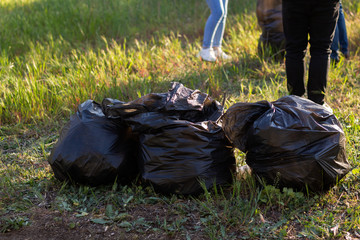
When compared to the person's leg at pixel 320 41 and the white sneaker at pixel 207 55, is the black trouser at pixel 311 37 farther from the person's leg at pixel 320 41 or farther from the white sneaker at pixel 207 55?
the white sneaker at pixel 207 55

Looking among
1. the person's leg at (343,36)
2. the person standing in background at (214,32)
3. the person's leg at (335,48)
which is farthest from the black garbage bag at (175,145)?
the person's leg at (343,36)

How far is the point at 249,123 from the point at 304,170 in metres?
0.44

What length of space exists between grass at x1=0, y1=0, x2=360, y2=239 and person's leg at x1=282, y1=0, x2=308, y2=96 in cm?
37

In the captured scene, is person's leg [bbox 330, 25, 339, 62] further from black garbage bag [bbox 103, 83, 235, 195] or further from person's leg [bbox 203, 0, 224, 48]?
black garbage bag [bbox 103, 83, 235, 195]

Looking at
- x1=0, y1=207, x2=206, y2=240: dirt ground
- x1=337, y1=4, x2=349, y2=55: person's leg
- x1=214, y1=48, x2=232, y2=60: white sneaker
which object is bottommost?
x1=0, y1=207, x2=206, y2=240: dirt ground

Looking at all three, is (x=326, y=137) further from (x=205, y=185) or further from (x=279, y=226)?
Answer: (x=205, y=185)

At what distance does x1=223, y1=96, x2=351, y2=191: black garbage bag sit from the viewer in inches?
92.7

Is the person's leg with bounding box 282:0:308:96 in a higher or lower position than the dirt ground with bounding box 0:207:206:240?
higher

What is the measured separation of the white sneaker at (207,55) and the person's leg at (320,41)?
69.6 inches

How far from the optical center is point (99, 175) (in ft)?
8.73

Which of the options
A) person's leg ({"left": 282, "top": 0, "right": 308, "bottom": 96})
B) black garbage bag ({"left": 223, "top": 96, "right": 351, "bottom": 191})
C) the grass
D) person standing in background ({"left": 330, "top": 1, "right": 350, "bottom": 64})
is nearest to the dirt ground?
the grass

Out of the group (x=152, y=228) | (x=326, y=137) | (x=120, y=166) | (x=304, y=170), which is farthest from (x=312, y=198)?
(x=120, y=166)

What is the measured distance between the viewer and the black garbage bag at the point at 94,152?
2.62m

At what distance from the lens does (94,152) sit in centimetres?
Answer: 262
